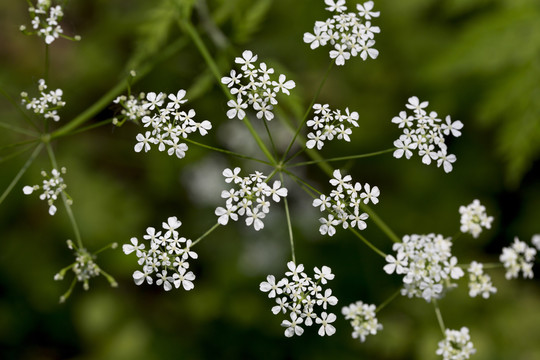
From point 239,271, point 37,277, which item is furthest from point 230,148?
point 37,277

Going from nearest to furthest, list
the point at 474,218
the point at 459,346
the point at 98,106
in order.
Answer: the point at 459,346
the point at 474,218
the point at 98,106

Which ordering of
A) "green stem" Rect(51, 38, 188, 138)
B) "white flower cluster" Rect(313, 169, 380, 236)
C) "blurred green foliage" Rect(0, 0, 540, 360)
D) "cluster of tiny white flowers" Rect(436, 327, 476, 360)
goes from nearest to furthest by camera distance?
"white flower cluster" Rect(313, 169, 380, 236), "cluster of tiny white flowers" Rect(436, 327, 476, 360), "green stem" Rect(51, 38, 188, 138), "blurred green foliage" Rect(0, 0, 540, 360)

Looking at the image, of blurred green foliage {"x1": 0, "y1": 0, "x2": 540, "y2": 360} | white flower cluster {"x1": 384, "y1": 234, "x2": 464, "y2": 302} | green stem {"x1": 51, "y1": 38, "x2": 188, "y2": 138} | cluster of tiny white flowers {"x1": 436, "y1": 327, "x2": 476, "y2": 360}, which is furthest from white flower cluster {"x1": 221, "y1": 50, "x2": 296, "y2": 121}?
blurred green foliage {"x1": 0, "y1": 0, "x2": 540, "y2": 360}

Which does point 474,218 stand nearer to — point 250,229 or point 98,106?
point 98,106

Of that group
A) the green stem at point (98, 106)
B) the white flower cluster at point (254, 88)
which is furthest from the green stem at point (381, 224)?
the green stem at point (98, 106)

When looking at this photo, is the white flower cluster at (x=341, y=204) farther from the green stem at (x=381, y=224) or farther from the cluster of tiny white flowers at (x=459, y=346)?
the cluster of tiny white flowers at (x=459, y=346)

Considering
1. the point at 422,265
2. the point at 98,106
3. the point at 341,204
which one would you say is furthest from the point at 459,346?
the point at 98,106

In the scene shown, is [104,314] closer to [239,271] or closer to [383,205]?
[239,271]

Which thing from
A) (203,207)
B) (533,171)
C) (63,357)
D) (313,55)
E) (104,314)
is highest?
(313,55)

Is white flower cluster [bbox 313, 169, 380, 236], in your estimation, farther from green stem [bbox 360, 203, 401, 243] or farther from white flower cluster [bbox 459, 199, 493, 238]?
white flower cluster [bbox 459, 199, 493, 238]
